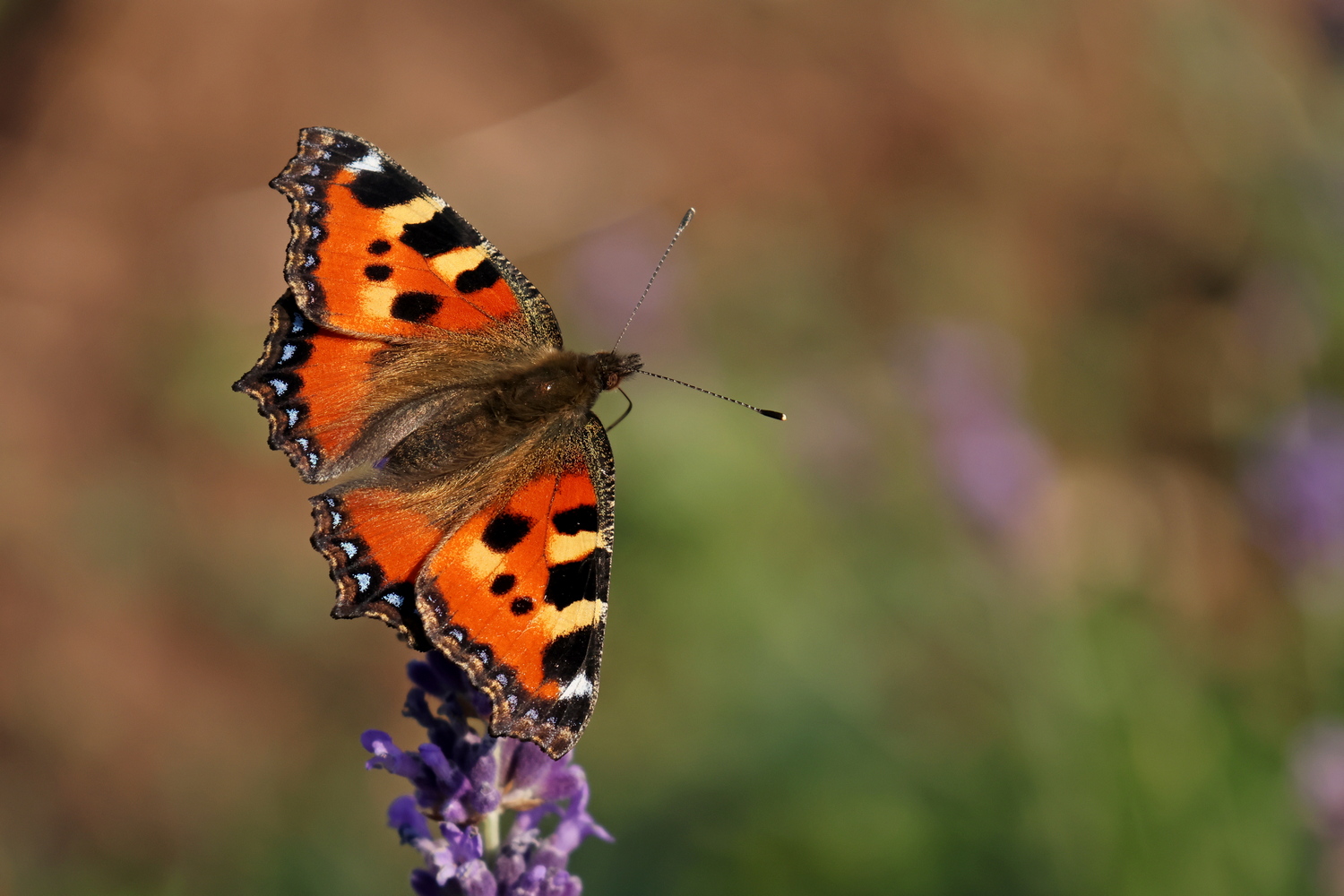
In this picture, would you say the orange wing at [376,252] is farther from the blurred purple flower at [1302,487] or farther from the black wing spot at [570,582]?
the blurred purple flower at [1302,487]

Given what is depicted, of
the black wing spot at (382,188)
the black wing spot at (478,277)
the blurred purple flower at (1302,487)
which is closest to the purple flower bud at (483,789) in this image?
the black wing spot at (478,277)

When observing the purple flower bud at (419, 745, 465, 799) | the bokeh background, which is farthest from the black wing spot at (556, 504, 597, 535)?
the bokeh background

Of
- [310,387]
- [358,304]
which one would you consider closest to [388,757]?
[310,387]

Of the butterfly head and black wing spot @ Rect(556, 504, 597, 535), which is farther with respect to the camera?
the butterfly head

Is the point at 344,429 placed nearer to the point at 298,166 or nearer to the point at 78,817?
the point at 298,166

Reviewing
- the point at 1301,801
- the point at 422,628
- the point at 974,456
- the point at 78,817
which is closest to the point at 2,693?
the point at 78,817

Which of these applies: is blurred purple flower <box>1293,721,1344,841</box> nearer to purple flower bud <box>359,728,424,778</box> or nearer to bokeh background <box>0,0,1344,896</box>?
bokeh background <box>0,0,1344,896</box>

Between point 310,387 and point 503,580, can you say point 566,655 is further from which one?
point 310,387
